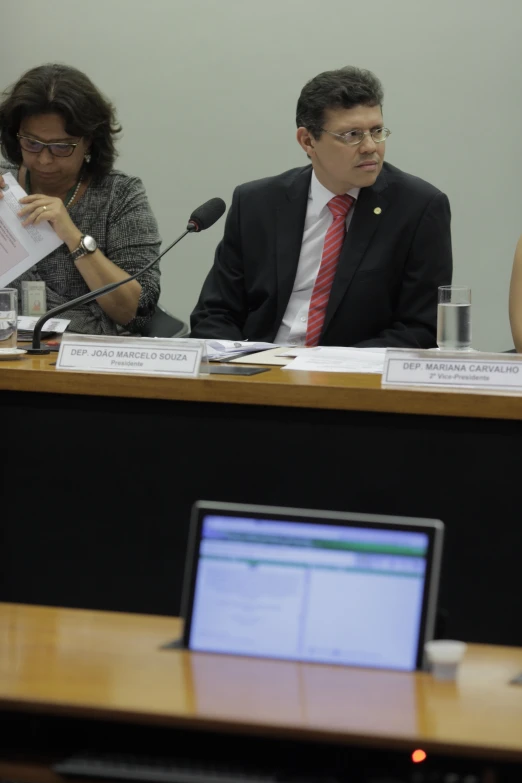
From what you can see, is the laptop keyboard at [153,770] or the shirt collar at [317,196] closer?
the laptop keyboard at [153,770]

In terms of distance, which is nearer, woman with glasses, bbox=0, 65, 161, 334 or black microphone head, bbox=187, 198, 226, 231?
black microphone head, bbox=187, 198, 226, 231

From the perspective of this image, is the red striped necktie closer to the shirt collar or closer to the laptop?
the shirt collar

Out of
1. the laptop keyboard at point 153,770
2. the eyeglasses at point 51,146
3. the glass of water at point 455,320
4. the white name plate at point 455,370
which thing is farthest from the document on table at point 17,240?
the laptop keyboard at point 153,770

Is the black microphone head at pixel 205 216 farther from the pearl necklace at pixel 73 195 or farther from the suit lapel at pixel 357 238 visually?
the pearl necklace at pixel 73 195

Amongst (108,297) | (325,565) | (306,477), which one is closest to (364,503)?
(306,477)

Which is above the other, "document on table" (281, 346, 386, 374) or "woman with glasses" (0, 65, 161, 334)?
"woman with glasses" (0, 65, 161, 334)

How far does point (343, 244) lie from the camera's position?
2.87 metres

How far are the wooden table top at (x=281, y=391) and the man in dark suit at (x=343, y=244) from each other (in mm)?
767

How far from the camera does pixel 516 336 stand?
262 cm

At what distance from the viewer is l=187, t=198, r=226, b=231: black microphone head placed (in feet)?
7.68

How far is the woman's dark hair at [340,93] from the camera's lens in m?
2.85

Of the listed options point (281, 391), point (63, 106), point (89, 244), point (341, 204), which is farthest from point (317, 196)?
point (281, 391)

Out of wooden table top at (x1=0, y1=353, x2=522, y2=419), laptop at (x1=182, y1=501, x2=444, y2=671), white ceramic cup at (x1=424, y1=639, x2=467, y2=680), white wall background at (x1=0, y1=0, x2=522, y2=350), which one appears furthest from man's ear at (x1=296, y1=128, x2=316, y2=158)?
white ceramic cup at (x1=424, y1=639, x2=467, y2=680)

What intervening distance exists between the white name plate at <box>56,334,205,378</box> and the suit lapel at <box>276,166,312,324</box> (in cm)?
89
